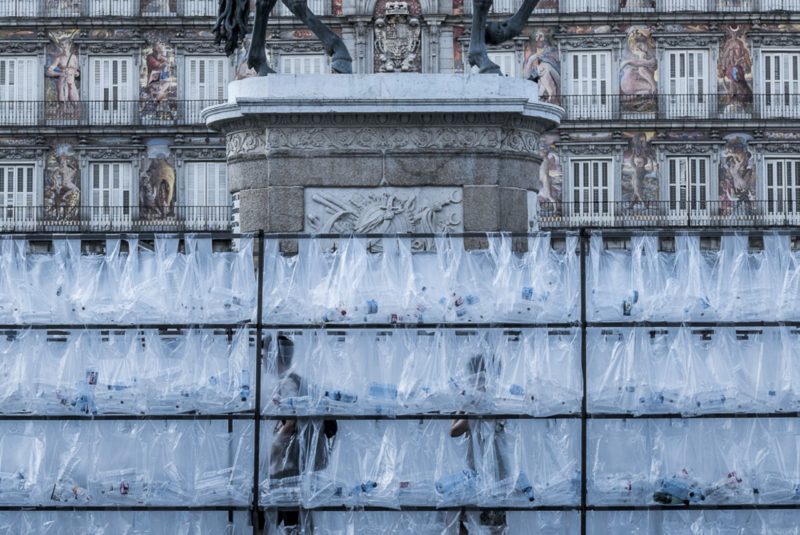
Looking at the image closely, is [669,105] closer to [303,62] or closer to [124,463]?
[303,62]

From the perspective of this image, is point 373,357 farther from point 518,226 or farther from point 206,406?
point 518,226

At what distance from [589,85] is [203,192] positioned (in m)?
10.1

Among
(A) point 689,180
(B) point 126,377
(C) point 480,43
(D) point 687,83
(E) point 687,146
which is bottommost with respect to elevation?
(B) point 126,377

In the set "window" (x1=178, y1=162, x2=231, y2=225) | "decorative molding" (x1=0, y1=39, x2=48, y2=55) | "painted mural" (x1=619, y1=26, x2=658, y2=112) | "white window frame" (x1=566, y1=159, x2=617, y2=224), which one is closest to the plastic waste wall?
"white window frame" (x1=566, y1=159, x2=617, y2=224)

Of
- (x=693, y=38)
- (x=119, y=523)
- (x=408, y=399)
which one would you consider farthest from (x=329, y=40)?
(x=693, y=38)

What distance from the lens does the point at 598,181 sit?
4572 centimetres

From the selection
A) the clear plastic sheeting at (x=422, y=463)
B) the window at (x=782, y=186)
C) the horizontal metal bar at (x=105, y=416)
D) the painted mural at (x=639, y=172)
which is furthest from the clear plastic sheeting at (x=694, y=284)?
the window at (x=782, y=186)

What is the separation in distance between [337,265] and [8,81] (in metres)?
36.4

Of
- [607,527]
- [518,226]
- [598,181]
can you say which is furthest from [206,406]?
[598,181]

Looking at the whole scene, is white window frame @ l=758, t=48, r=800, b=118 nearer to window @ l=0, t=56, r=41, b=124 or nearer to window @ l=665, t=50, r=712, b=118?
window @ l=665, t=50, r=712, b=118

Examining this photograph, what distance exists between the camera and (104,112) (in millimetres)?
46219

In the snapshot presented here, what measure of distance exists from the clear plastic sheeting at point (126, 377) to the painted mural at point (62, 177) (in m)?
34.9

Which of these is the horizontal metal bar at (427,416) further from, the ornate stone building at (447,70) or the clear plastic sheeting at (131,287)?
the ornate stone building at (447,70)

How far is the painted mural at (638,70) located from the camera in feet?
150
